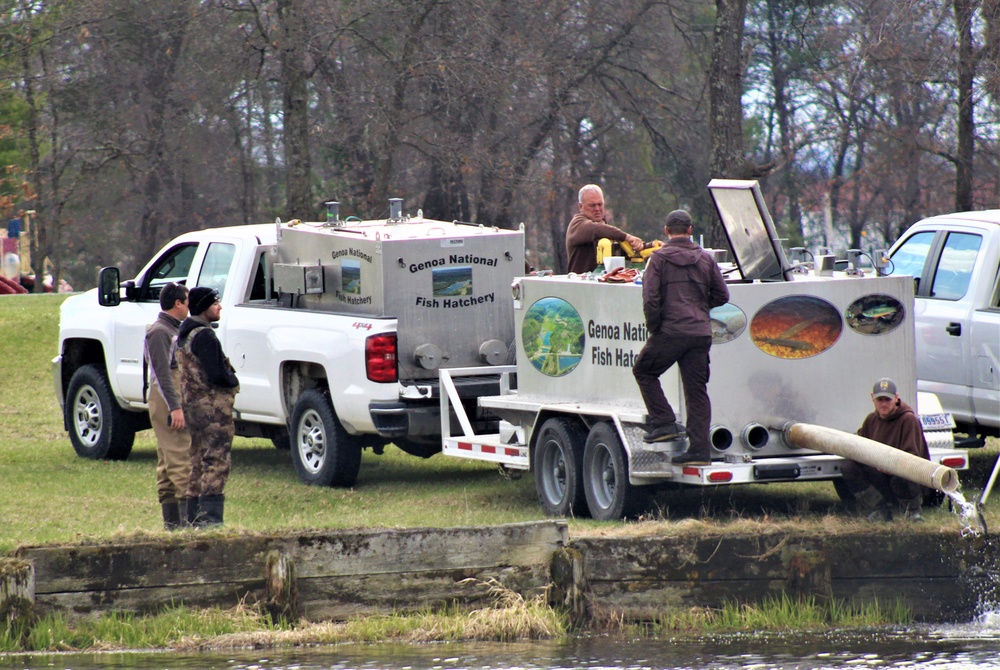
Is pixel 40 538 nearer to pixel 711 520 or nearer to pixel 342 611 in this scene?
pixel 342 611

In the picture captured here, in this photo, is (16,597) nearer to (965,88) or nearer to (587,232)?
(587,232)

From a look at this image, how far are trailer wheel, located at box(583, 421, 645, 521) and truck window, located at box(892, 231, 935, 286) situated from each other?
131 inches

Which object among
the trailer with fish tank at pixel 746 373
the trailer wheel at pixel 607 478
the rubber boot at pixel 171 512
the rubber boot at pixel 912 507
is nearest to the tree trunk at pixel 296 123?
the trailer with fish tank at pixel 746 373

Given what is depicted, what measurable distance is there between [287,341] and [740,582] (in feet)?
16.3

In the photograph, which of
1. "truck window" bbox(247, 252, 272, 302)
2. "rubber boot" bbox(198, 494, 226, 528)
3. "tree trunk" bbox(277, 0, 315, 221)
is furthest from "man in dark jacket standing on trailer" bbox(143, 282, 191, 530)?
"tree trunk" bbox(277, 0, 315, 221)

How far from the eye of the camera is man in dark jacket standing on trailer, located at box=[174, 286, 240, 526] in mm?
9031

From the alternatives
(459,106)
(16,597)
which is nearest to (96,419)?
(16,597)

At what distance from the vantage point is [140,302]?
1350cm

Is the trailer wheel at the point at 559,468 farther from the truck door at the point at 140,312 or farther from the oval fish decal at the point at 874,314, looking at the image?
the truck door at the point at 140,312

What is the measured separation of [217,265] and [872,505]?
6290 mm

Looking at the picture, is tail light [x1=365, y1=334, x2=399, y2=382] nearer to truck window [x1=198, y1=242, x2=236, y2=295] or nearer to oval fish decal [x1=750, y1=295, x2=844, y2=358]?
truck window [x1=198, y1=242, x2=236, y2=295]

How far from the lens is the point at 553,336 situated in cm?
1040

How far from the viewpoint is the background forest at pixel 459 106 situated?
20812 mm

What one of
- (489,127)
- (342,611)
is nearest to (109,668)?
(342,611)
